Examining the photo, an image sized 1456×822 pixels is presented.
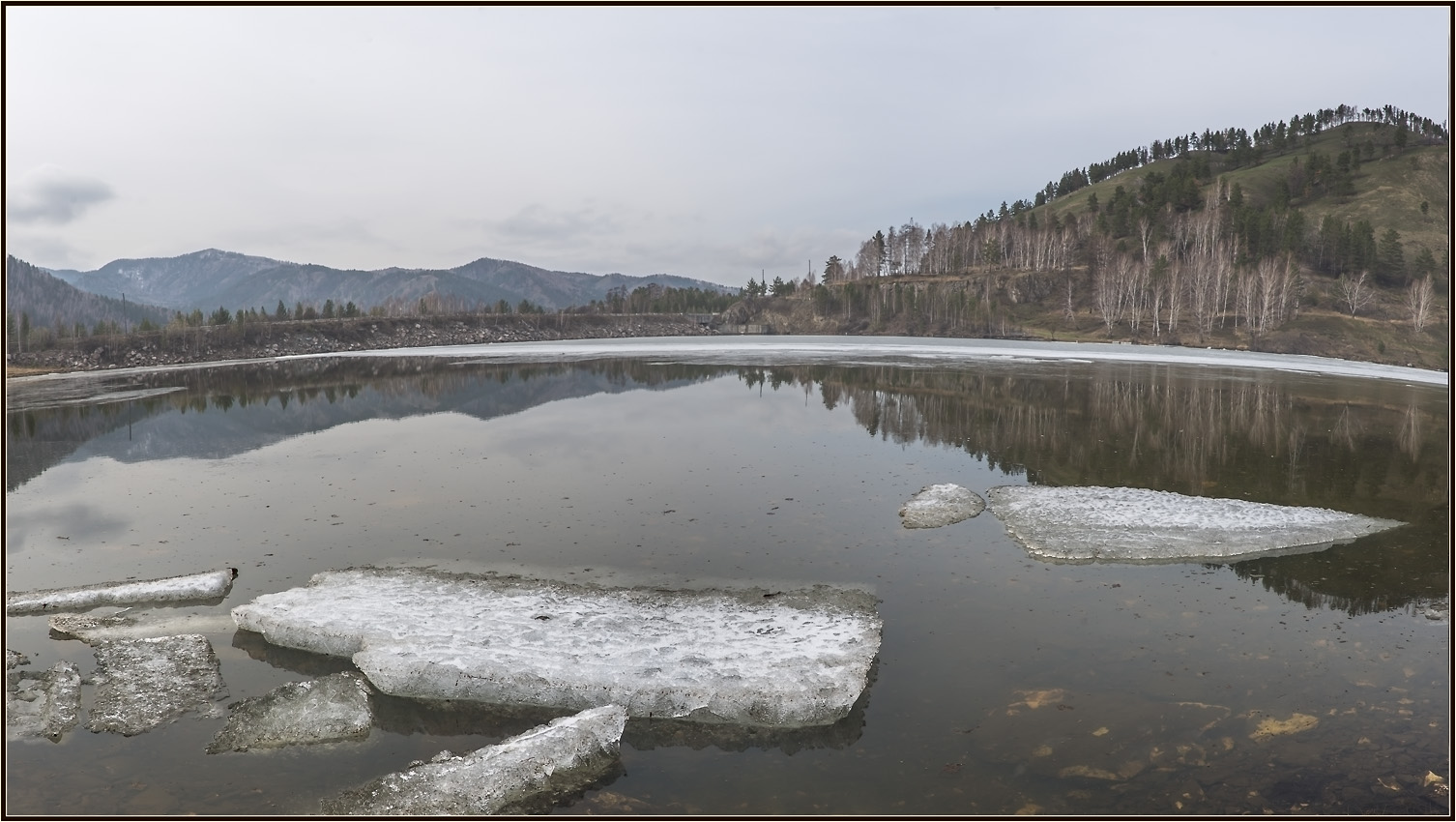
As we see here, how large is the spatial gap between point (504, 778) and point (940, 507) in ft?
43.9

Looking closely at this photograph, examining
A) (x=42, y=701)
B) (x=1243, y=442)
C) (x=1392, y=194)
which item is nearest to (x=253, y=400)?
(x=42, y=701)

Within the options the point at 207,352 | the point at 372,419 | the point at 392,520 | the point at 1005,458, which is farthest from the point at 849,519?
the point at 207,352

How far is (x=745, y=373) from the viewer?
59688mm

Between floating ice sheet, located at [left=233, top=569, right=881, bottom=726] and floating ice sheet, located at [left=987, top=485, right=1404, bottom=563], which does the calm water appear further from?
floating ice sheet, located at [left=987, top=485, right=1404, bottom=563]

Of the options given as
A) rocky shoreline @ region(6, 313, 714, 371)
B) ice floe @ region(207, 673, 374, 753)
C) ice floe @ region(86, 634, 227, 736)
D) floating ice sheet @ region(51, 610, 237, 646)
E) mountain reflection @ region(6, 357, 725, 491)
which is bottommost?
ice floe @ region(207, 673, 374, 753)

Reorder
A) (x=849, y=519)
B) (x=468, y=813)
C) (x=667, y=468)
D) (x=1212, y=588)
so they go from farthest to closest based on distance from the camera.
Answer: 1. (x=667, y=468)
2. (x=849, y=519)
3. (x=1212, y=588)
4. (x=468, y=813)

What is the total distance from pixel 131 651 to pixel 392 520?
286 inches

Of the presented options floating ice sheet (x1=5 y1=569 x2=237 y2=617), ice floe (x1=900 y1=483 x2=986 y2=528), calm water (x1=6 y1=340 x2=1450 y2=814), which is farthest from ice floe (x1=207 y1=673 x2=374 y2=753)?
ice floe (x1=900 y1=483 x2=986 y2=528)

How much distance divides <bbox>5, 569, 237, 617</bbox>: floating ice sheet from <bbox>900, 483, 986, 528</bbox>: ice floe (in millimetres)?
14102

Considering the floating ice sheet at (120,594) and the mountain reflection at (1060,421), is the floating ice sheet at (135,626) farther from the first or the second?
the mountain reflection at (1060,421)

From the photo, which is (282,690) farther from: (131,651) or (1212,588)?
(1212,588)

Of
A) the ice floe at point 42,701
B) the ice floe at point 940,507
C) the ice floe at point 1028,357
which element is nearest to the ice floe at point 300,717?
the ice floe at point 42,701

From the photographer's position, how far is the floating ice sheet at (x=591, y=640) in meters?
10.3

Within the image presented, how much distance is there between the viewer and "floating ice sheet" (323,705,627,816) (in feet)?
26.7
